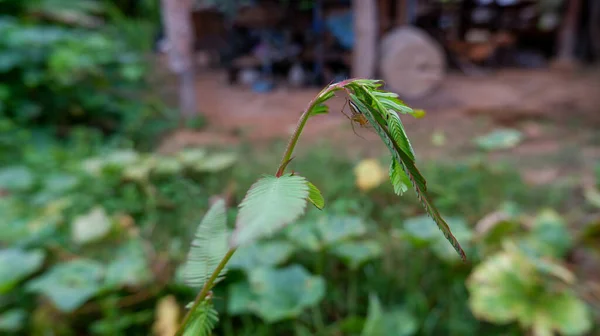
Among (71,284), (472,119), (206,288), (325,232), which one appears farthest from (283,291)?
(472,119)

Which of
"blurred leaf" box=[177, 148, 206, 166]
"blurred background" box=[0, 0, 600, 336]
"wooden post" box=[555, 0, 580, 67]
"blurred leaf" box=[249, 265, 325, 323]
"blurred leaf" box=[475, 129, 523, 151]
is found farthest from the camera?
"wooden post" box=[555, 0, 580, 67]

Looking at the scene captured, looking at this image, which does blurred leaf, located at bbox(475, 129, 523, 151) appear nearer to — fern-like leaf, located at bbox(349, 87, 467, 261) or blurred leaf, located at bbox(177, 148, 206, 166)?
blurred leaf, located at bbox(177, 148, 206, 166)

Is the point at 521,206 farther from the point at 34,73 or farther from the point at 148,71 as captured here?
the point at 148,71

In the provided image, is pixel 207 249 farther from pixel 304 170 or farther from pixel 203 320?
pixel 304 170

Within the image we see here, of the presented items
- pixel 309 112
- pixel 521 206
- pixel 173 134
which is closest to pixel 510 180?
pixel 521 206

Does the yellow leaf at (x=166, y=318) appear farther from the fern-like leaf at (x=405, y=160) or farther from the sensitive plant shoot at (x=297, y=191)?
the fern-like leaf at (x=405, y=160)

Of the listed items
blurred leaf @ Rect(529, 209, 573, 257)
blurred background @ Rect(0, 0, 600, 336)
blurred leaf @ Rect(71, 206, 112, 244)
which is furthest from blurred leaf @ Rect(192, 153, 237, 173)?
blurred leaf @ Rect(529, 209, 573, 257)
